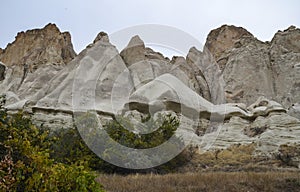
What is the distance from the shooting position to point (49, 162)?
15.2 ft

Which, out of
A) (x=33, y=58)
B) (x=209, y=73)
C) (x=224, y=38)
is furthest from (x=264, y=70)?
(x=33, y=58)

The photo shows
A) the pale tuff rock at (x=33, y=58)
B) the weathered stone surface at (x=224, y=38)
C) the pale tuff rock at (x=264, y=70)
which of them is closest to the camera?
the pale tuff rock at (x=33, y=58)

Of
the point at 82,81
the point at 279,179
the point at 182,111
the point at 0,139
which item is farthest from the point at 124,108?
the point at 0,139

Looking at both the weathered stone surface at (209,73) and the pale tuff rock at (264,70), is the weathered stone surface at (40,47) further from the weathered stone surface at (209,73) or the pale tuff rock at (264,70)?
the pale tuff rock at (264,70)

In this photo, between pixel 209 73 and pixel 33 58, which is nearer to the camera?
pixel 209 73

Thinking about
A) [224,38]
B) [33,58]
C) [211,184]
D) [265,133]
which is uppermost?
[224,38]

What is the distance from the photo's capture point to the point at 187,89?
24.6 metres

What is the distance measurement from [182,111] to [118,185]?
41.9ft

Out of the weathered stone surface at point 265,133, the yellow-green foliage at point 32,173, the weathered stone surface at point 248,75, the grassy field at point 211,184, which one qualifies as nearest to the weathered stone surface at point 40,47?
the weathered stone surface at point 248,75

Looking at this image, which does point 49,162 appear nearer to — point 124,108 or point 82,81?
point 124,108

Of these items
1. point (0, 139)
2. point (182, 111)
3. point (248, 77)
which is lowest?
point (0, 139)

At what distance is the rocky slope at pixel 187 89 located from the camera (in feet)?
65.3

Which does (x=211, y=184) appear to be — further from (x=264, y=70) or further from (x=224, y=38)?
(x=224, y=38)

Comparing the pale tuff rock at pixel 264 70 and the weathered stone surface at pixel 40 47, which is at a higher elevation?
the weathered stone surface at pixel 40 47
